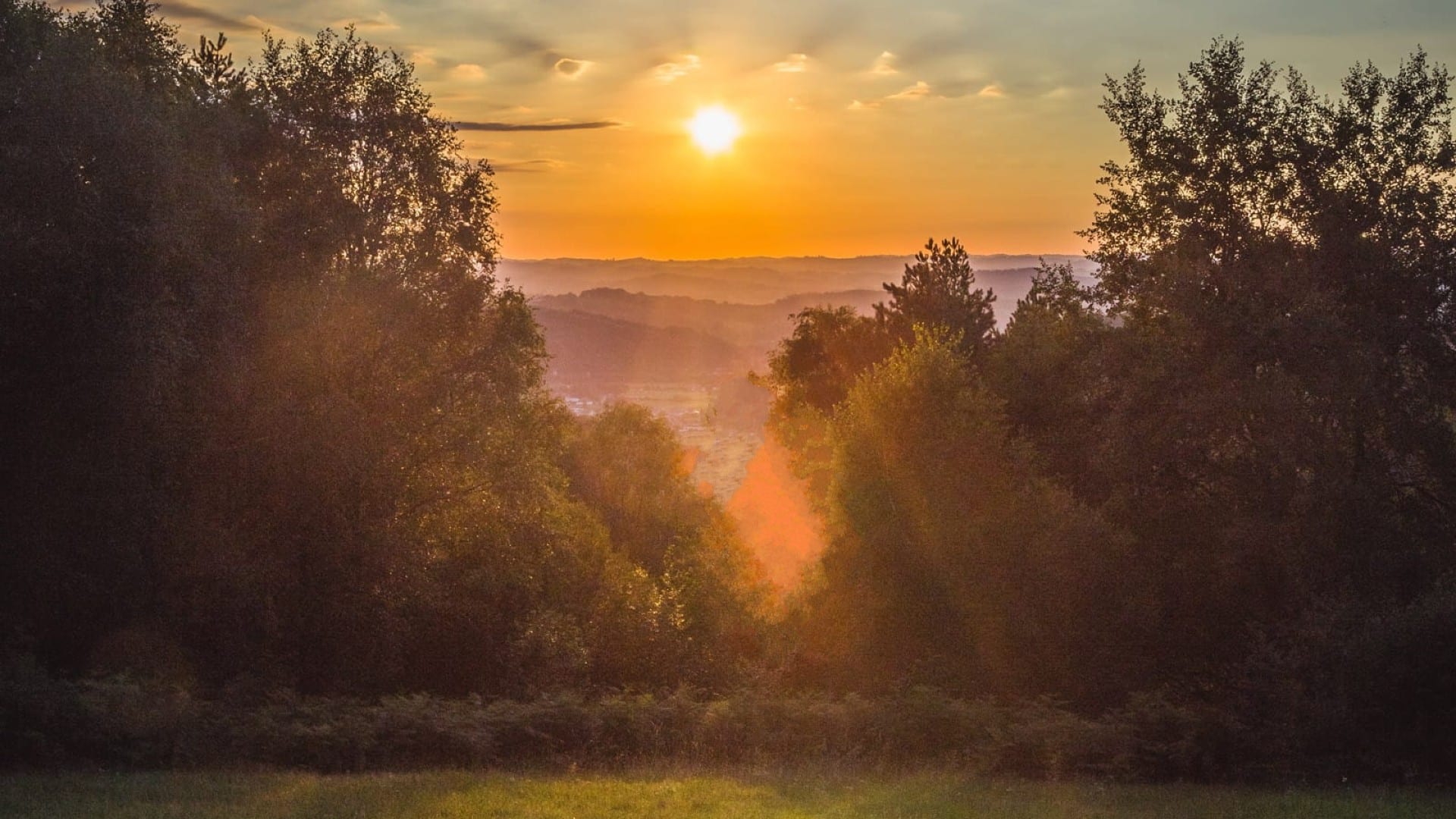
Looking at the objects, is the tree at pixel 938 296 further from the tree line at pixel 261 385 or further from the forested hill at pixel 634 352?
the forested hill at pixel 634 352

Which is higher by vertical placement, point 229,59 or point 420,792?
point 229,59

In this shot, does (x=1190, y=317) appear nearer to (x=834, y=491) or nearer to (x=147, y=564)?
(x=834, y=491)

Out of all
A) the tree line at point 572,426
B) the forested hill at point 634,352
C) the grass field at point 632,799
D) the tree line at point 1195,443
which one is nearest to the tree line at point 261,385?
the tree line at point 572,426

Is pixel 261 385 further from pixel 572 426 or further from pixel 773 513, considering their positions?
pixel 773 513

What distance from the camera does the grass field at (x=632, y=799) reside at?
40.5ft

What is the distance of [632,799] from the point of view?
13.8 m

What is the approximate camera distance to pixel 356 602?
80.9ft

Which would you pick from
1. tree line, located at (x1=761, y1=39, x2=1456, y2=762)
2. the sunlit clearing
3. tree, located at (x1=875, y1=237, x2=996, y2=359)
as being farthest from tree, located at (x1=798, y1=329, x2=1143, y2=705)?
the sunlit clearing

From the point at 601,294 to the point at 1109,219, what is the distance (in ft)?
364

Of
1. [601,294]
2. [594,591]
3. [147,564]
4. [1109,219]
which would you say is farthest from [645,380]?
[147,564]

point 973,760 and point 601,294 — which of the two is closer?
point 973,760

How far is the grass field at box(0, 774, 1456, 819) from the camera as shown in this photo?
1236cm

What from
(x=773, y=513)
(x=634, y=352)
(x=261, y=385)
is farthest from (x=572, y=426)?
(x=634, y=352)

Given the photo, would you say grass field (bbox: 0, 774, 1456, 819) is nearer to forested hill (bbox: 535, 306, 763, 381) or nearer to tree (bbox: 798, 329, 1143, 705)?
tree (bbox: 798, 329, 1143, 705)
